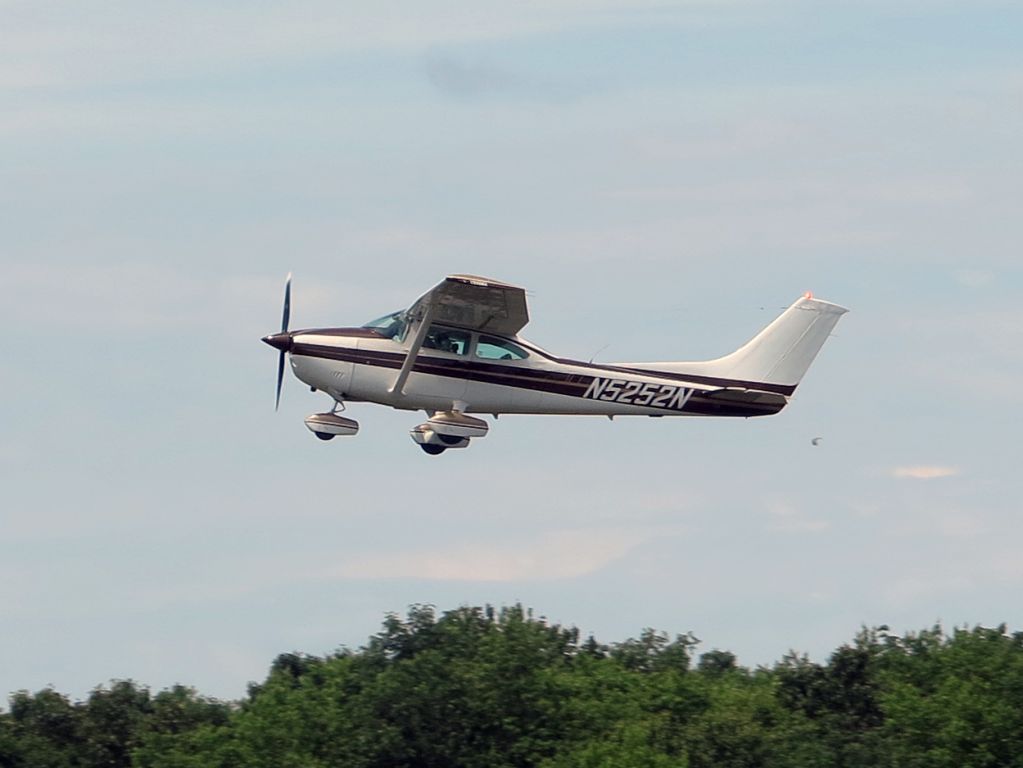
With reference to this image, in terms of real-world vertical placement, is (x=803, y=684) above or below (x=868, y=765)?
above

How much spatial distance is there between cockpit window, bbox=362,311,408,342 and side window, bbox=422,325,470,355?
17.0 inches

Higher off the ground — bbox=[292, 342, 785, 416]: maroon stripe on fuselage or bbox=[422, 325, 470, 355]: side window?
bbox=[422, 325, 470, 355]: side window

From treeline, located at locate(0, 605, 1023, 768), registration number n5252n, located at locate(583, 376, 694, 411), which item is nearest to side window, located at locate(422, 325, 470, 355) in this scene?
registration number n5252n, located at locate(583, 376, 694, 411)

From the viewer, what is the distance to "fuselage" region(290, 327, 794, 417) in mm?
33500

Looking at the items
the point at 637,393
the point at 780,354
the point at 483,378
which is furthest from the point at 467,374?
the point at 780,354

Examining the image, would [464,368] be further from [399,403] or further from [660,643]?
[660,643]

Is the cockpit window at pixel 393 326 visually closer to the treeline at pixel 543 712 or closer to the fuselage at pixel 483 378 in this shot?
the fuselage at pixel 483 378

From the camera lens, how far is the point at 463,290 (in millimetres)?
32469

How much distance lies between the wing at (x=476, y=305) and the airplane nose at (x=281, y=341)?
2063 mm

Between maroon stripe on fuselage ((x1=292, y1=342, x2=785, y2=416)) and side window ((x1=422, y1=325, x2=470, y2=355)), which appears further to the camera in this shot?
side window ((x1=422, y1=325, x2=470, y2=355))

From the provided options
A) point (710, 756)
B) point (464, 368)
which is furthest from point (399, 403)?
point (710, 756)

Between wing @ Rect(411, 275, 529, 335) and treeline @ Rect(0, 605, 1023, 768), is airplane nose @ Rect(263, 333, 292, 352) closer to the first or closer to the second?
wing @ Rect(411, 275, 529, 335)

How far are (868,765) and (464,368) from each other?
57.5 feet

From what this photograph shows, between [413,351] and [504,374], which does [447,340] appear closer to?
[413,351]
